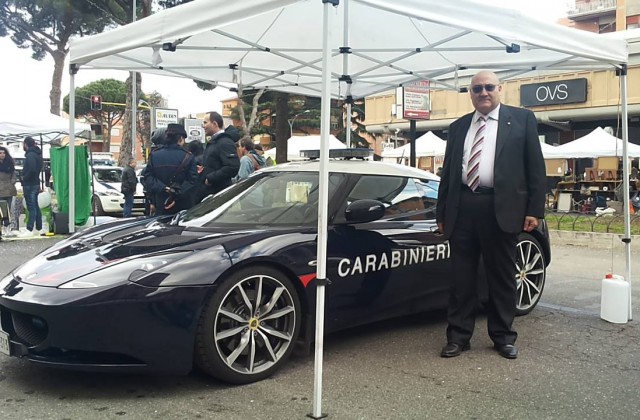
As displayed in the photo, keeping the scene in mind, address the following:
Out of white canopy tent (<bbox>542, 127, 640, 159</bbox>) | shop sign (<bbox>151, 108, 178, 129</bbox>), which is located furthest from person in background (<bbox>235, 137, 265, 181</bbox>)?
white canopy tent (<bbox>542, 127, 640, 159</bbox>)

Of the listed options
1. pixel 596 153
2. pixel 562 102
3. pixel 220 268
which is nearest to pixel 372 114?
pixel 562 102

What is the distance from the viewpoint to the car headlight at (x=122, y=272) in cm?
333

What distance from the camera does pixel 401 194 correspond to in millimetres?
4871

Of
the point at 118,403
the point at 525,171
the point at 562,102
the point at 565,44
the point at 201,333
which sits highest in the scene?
the point at 562,102

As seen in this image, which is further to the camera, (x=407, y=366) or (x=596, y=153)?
(x=596, y=153)

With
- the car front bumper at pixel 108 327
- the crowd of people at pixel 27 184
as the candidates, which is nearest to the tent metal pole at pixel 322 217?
the car front bumper at pixel 108 327

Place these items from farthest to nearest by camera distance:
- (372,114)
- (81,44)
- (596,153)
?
1. (372,114)
2. (596,153)
3. (81,44)

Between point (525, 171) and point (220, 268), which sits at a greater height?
point (525, 171)

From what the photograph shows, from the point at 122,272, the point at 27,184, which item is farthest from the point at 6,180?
the point at 122,272

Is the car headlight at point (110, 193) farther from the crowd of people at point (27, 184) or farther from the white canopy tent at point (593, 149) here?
the white canopy tent at point (593, 149)

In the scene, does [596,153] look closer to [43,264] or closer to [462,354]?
[462,354]

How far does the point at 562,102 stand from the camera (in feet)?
85.7

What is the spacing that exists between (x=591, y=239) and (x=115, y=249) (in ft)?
30.5

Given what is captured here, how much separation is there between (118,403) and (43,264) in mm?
999
